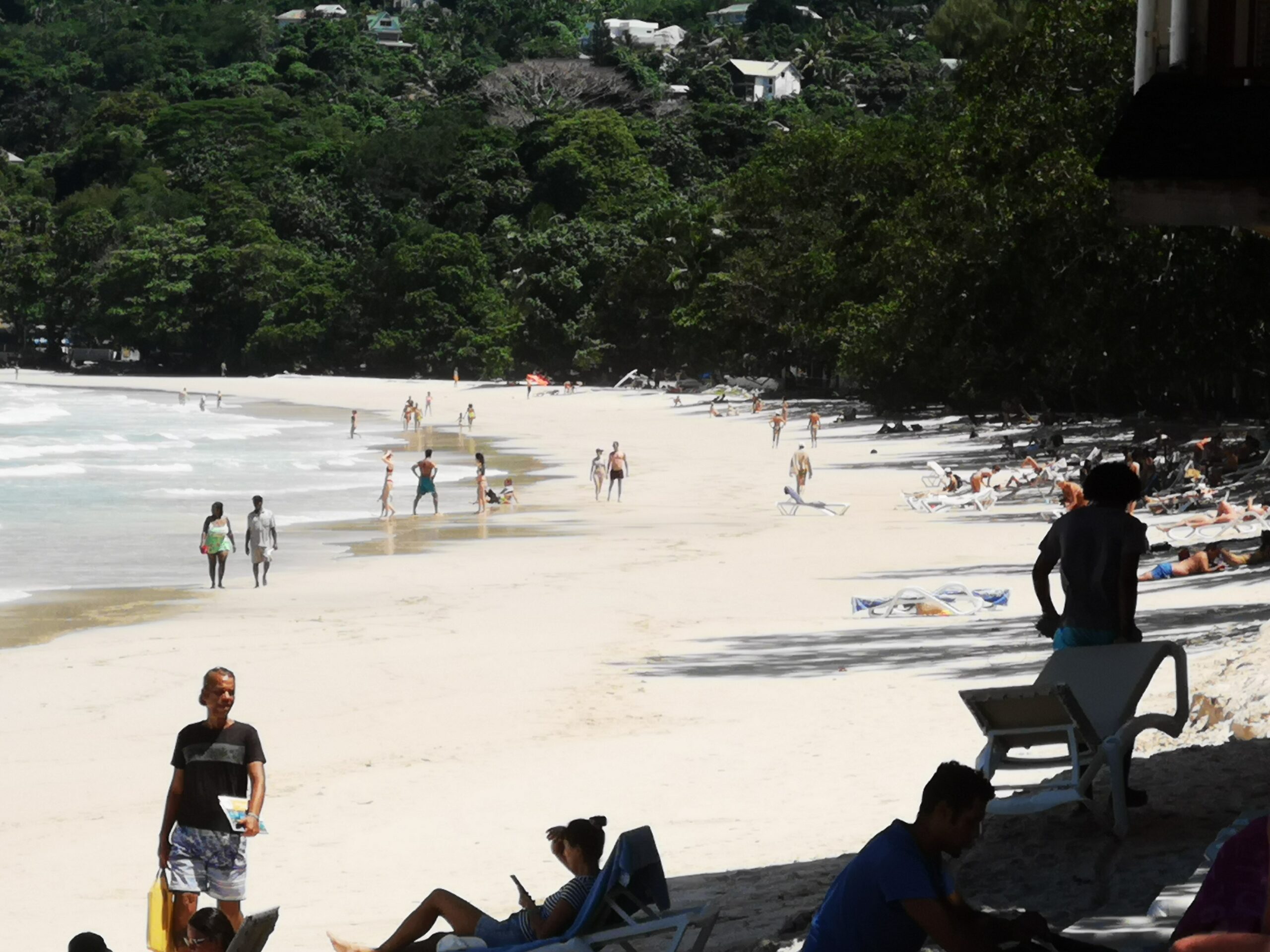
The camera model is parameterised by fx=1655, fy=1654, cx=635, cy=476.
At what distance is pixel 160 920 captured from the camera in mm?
5359

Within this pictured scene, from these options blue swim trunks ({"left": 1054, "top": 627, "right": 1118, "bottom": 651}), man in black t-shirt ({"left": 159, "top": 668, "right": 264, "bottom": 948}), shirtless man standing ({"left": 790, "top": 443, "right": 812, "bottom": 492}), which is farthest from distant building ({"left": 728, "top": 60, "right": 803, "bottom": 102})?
man in black t-shirt ({"left": 159, "top": 668, "right": 264, "bottom": 948})

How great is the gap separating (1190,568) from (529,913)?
33.8 ft

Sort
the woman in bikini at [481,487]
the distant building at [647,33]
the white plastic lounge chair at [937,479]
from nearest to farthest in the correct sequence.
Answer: the woman in bikini at [481,487], the white plastic lounge chair at [937,479], the distant building at [647,33]

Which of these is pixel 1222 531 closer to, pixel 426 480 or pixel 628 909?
pixel 426 480

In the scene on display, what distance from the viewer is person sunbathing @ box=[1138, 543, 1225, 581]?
1384 cm

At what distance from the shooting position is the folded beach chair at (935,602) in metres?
13.1

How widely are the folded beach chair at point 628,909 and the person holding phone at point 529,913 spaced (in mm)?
76

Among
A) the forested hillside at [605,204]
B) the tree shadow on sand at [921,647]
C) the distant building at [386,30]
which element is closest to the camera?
the tree shadow on sand at [921,647]

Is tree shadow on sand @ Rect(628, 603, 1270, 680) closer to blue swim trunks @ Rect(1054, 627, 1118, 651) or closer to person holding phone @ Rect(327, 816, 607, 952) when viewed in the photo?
blue swim trunks @ Rect(1054, 627, 1118, 651)

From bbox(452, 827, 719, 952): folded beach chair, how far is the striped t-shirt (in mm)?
67

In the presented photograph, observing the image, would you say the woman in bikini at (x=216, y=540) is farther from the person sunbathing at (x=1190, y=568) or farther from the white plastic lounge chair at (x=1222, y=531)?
the white plastic lounge chair at (x=1222, y=531)

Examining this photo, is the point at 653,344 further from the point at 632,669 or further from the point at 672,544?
the point at 632,669

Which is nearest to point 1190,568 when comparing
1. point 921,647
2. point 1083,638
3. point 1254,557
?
point 1254,557

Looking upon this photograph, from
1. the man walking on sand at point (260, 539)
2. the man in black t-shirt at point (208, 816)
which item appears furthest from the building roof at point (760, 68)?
the man in black t-shirt at point (208, 816)
